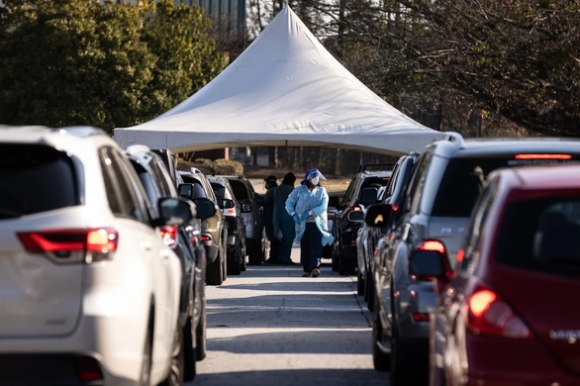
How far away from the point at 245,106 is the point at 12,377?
781 inches

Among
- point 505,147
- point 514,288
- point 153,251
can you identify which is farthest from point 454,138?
point 514,288

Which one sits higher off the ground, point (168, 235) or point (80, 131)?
point (80, 131)

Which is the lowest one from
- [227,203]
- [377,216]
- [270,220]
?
[270,220]

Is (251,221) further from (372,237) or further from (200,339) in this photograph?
(200,339)

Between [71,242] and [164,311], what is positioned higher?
[71,242]

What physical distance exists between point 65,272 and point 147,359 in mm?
834

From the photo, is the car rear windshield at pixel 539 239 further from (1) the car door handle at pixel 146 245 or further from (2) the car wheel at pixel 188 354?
(2) the car wheel at pixel 188 354

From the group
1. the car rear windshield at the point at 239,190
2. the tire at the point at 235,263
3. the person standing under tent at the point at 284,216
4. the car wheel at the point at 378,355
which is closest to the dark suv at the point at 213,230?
the tire at the point at 235,263

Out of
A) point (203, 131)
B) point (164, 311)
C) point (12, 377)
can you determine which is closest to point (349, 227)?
point (203, 131)

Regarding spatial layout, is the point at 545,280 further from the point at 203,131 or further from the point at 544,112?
the point at 544,112

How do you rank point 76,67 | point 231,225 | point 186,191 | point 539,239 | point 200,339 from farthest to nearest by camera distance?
point 76,67, point 231,225, point 186,191, point 200,339, point 539,239

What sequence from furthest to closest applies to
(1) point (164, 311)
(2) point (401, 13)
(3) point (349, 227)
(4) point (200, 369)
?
(2) point (401, 13), (3) point (349, 227), (4) point (200, 369), (1) point (164, 311)

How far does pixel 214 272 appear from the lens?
17984 mm

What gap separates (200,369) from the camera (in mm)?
9742
